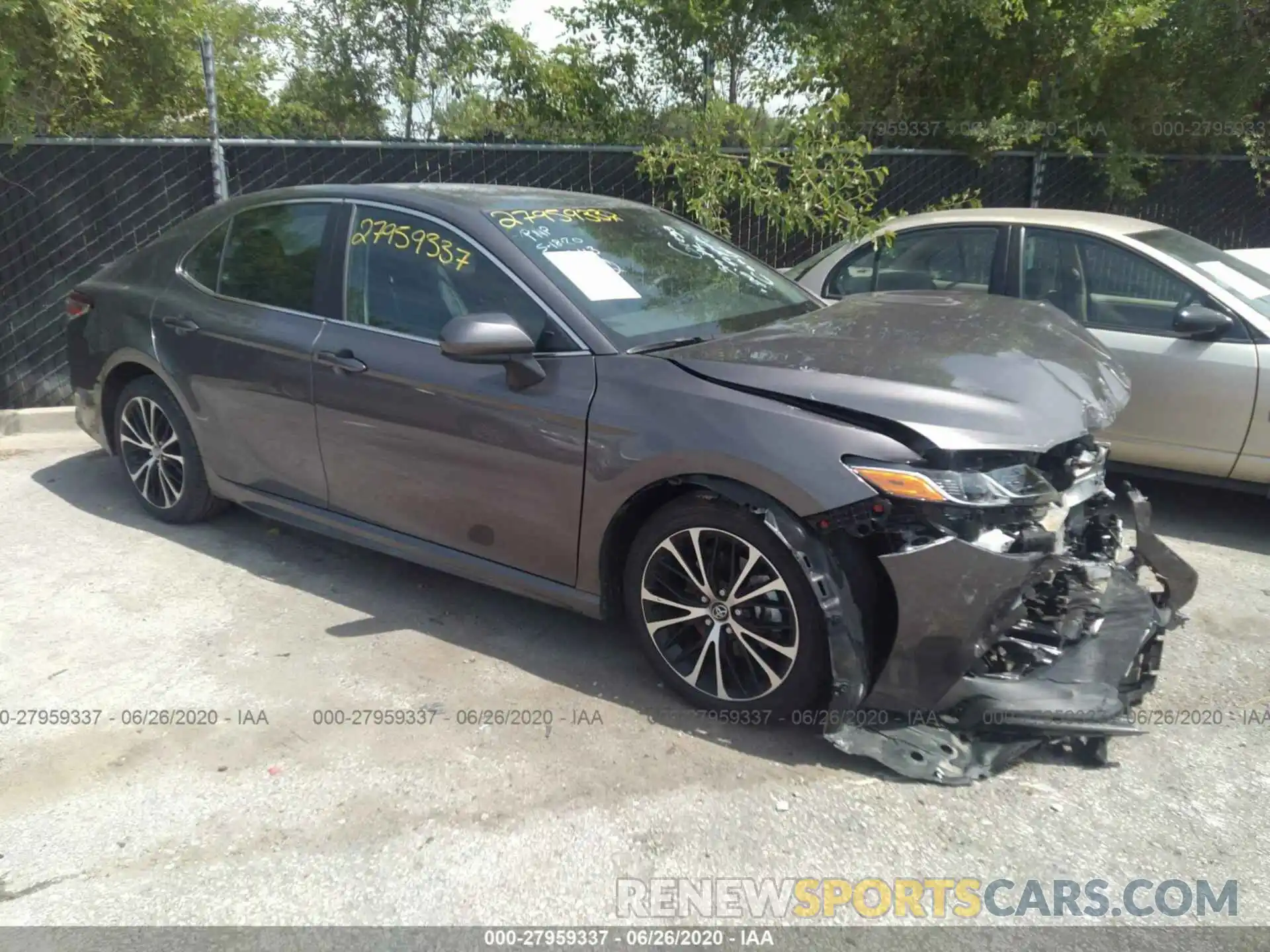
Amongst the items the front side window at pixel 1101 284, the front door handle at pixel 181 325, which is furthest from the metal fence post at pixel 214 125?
the front side window at pixel 1101 284

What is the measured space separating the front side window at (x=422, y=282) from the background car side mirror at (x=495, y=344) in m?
0.12

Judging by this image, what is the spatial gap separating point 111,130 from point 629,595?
604cm

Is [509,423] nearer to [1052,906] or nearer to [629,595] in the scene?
[629,595]

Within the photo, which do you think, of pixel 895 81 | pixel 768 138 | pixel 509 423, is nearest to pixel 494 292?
pixel 509 423

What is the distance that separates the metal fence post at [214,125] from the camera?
6824 mm

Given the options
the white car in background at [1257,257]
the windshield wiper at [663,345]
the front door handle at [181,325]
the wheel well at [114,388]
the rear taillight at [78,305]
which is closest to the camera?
the windshield wiper at [663,345]

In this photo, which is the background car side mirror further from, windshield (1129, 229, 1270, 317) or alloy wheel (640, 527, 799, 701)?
windshield (1129, 229, 1270, 317)

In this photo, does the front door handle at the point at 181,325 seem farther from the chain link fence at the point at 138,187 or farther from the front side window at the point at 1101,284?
the front side window at the point at 1101,284

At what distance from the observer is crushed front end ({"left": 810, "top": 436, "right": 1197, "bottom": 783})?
9.93ft

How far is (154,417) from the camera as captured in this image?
5.16 m

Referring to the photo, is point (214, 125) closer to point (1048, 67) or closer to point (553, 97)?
point (553, 97)

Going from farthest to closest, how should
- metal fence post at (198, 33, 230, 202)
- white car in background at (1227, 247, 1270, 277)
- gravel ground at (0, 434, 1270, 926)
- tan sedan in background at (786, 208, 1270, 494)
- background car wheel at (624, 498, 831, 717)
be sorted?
metal fence post at (198, 33, 230, 202)
white car in background at (1227, 247, 1270, 277)
tan sedan in background at (786, 208, 1270, 494)
background car wheel at (624, 498, 831, 717)
gravel ground at (0, 434, 1270, 926)

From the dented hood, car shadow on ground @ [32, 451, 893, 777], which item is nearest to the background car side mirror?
the dented hood

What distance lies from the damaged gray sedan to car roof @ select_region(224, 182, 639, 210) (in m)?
0.02
